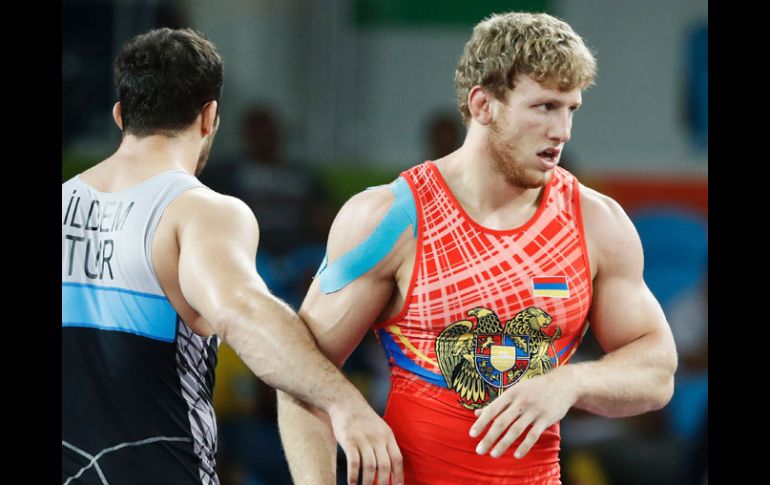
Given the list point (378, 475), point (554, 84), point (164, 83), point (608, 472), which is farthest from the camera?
point (608, 472)

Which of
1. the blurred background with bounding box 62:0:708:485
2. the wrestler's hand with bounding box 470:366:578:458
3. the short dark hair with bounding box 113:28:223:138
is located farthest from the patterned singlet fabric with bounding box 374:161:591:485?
the blurred background with bounding box 62:0:708:485

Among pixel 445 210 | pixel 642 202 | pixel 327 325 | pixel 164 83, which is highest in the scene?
pixel 164 83

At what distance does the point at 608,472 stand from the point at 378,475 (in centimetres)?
430

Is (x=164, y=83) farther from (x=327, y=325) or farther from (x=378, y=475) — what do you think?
(x=378, y=475)

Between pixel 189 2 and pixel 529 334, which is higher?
pixel 189 2

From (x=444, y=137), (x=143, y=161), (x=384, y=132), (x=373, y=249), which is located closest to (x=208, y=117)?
(x=143, y=161)

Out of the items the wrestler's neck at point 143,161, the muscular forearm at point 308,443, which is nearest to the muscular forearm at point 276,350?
the muscular forearm at point 308,443

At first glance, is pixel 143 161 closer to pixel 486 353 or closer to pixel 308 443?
pixel 308 443

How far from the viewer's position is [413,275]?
3330mm

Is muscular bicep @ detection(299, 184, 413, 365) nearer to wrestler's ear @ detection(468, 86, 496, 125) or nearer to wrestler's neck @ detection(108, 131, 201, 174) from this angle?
wrestler's ear @ detection(468, 86, 496, 125)

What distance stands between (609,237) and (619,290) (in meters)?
0.17

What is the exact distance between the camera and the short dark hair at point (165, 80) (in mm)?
3562

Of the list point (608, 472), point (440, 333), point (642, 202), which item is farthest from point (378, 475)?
point (642, 202)

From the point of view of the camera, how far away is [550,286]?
11.0 ft
